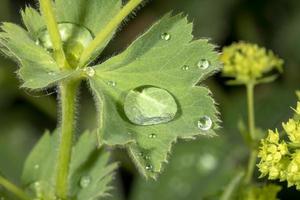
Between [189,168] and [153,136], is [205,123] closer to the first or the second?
[153,136]

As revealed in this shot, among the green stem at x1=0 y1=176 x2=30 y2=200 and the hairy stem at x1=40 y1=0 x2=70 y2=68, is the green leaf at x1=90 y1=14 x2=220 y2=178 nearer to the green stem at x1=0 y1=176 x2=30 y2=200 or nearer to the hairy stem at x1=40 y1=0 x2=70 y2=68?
the hairy stem at x1=40 y1=0 x2=70 y2=68

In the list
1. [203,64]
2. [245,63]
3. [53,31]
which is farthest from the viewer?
[245,63]

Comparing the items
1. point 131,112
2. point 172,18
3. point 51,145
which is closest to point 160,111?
point 131,112

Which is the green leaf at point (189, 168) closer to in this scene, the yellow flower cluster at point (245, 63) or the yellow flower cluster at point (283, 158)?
the yellow flower cluster at point (245, 63)

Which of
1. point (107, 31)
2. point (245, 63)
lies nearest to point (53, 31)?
point (107, 31)

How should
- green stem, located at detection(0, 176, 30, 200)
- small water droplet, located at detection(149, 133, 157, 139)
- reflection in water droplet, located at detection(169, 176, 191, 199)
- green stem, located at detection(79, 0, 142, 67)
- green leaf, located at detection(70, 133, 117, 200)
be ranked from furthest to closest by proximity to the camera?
1. reflection in water droplet, located at detection(169, 176, 191, 199)
2. green leaf, located at detection(70, 133, 117, 200)
3. green stem, located at detection(0, 176, 30, 200)
4. small water droplet, located at detection(149, 133, 157, 139)
5. green stem, located at detection(79, 0, 142, 67)

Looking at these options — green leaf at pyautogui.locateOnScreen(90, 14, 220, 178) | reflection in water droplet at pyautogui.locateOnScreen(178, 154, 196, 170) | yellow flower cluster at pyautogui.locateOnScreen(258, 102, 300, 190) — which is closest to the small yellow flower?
yellow flower cluster at pyautogui.locateOnScreen(258, 102, 300, 190)

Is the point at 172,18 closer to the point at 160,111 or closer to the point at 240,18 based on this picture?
the point at 160,111

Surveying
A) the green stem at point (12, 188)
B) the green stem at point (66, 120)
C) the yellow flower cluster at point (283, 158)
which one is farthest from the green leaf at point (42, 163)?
the yellow flower cluster at point (283, 158)
